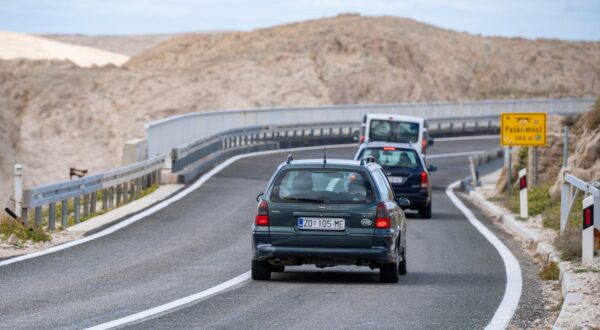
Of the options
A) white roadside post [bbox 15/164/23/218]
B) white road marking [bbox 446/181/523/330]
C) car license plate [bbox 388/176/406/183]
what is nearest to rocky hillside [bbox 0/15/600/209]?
car license plate [bbox 388/176/406/183]

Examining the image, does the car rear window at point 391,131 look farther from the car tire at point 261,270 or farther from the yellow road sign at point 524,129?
the car tire at point 261,270

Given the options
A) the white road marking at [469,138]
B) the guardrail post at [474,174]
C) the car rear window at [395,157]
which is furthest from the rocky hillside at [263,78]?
the car rear window at [395,157]

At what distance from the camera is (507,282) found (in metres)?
15.7

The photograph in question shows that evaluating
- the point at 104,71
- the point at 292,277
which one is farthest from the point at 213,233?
the point at 104,71

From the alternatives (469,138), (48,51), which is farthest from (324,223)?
(48,51)

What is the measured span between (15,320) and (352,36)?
10520 cm

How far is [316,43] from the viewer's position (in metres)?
114

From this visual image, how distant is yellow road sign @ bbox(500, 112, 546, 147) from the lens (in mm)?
29406

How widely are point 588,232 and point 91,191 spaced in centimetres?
1084

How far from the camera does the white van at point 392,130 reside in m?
36.3

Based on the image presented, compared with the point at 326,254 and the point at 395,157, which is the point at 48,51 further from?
the point at 326,254

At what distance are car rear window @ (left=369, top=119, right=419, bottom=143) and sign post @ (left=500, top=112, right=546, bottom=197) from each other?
6650 millimetres

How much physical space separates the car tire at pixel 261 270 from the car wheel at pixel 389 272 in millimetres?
1247

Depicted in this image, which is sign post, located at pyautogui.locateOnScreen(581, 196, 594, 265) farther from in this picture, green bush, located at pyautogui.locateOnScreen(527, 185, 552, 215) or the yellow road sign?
the yellow road sign
